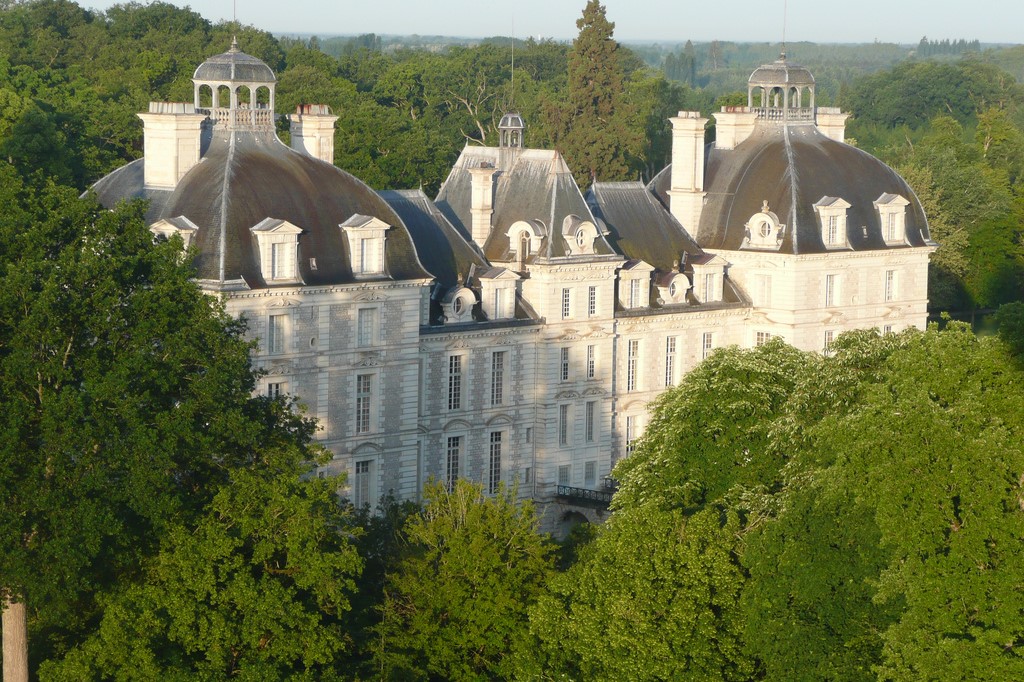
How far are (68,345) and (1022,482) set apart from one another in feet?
65.3

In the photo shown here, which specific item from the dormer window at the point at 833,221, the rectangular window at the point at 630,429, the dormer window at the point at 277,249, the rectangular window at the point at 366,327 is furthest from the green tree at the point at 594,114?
the dormer window at the point at 277,249

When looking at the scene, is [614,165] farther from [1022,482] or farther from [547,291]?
[1022,482]

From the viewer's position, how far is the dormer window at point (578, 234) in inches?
2633

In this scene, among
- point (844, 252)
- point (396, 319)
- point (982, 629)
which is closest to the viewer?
point (982, 629)

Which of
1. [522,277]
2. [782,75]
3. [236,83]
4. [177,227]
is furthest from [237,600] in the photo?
[782,75]

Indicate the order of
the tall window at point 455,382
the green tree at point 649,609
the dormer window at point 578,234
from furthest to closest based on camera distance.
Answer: the dormer window at point 578,234 → the tall window at point 455,382 → the green tree at point 649,609

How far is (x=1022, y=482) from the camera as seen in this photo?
4281cm

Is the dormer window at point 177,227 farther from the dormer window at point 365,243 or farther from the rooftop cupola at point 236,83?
the rooftop cupola at point 236,83

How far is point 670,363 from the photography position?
233 ft

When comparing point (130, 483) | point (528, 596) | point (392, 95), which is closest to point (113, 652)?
point (130, 483)

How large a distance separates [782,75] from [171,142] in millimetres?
25937

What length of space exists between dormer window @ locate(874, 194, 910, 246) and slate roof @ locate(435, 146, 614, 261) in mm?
11914

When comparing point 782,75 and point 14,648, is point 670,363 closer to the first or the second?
point 782,75

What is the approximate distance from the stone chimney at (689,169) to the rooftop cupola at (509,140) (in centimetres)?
620
